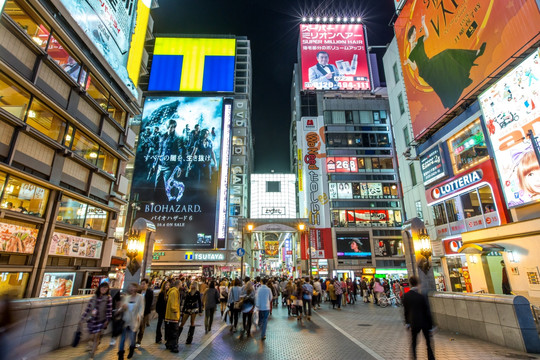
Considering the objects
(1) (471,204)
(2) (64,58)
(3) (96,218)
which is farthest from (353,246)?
(2) (64,58)

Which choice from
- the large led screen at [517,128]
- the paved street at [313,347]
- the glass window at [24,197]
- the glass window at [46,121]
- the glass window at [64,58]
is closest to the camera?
the paved street at [313,347]

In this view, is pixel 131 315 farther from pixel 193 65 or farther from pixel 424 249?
pixel 193 65

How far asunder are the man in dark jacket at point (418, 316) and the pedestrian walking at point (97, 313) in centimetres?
758

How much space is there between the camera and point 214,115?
4616cm

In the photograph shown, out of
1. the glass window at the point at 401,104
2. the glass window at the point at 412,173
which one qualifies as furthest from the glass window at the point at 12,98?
the glass window at the point at 401,104

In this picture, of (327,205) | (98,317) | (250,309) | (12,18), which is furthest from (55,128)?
(327,205)

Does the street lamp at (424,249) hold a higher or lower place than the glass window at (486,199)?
lower

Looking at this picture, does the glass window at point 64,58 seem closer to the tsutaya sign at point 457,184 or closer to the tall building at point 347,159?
the tsutaya sign at point 457,184

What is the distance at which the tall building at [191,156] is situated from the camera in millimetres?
40219

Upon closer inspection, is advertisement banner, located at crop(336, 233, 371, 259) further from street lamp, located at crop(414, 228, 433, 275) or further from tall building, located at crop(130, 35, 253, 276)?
street lamp, located at crop(414, 228, 433, 275)

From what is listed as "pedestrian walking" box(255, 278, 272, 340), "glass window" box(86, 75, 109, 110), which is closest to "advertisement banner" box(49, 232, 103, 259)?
"glass window" box(86, 75, 109, 110)

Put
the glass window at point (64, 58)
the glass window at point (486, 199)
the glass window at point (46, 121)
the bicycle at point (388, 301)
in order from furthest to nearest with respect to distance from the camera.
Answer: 1. the bicycle at point (388, 301)
2. the glass window at point (486, 199)
3. the glass window at point (64, 58)
4. the glass window at point (46, 121)

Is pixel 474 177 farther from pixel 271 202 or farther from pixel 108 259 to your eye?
pixel 271 202

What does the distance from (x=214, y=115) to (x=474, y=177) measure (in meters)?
37.9
